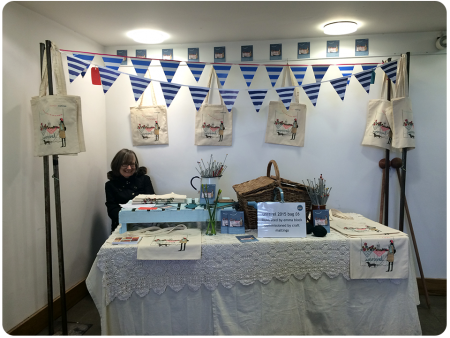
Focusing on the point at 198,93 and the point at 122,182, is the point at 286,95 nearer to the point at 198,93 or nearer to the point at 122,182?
the point at 198,93

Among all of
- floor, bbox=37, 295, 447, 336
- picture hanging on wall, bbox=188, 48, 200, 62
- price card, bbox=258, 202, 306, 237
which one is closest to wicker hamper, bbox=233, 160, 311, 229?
price card, bbox=258, 202, 306, 237

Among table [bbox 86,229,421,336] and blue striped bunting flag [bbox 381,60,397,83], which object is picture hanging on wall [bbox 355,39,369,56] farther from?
table [bbox 86,229,421,336]

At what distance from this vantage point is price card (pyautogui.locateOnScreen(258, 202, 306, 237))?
2172mm

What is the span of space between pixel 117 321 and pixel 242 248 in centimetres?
88

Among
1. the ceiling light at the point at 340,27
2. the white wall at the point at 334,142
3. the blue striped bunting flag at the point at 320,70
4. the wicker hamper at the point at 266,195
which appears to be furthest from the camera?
the white wall at the point at 334,142

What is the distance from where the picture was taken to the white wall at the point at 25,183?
2139 mm

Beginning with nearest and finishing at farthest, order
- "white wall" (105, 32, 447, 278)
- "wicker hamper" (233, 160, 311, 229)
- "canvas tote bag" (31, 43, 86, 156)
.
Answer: "canvas tote bag" (31, 43, 86, 156), "wicker hamper" (233, 160, 311, 229), "white wall" (105, 32, 447, 278)

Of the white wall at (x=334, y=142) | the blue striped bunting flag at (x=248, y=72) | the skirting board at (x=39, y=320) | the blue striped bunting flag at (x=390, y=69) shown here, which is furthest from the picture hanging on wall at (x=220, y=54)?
the skirting board at (x=39, y=320)

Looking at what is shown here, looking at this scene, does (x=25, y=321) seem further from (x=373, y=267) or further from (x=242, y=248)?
(x=373, y=267)

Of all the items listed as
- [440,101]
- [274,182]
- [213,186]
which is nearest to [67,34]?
[213,186]

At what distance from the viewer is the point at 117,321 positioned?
2016mm

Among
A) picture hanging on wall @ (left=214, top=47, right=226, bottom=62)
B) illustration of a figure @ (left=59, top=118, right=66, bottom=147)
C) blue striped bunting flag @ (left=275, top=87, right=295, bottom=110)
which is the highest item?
picture hanging on wall @ (left=214, top=47, right=226, bottom=62)

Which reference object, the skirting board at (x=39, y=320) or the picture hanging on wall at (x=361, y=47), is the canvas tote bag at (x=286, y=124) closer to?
the picture hanging on wall at (x=361, y=47)

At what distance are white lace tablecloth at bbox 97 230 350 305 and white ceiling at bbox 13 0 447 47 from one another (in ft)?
5.34
